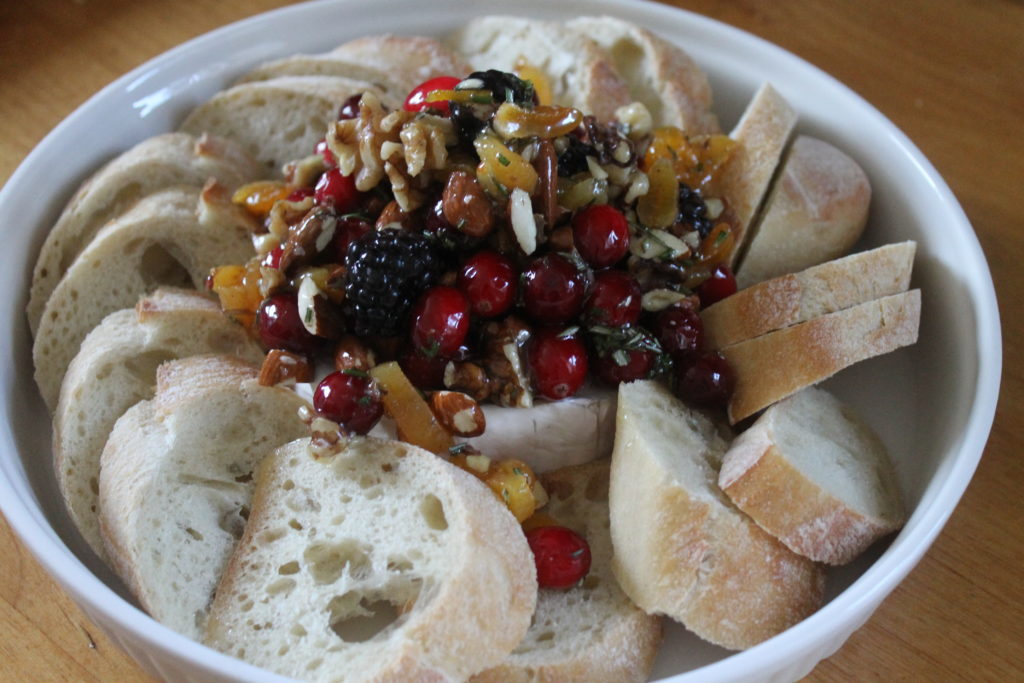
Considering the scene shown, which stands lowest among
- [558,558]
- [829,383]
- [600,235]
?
[829,383]

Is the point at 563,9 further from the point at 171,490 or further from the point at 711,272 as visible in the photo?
the point at 171,490

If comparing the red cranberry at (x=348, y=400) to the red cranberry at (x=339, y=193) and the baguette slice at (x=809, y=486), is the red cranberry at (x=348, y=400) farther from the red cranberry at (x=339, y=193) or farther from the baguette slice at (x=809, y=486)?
the baguette slice at (x=809, y=486)

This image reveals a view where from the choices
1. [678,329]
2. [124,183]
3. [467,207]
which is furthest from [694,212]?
[124,183]

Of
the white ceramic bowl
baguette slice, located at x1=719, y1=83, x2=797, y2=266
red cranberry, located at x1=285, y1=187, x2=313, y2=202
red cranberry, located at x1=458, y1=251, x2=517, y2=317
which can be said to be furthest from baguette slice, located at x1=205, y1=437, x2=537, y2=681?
baguette slice, located at x1=719, y1=83, x2=797, y2=266

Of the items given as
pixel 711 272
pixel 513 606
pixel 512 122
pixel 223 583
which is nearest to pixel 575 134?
pixel 512 122

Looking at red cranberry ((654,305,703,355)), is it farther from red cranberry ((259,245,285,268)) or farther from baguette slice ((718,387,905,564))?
red cranberry ((259,245,285,268))

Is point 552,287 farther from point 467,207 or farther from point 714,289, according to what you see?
point 714,289
